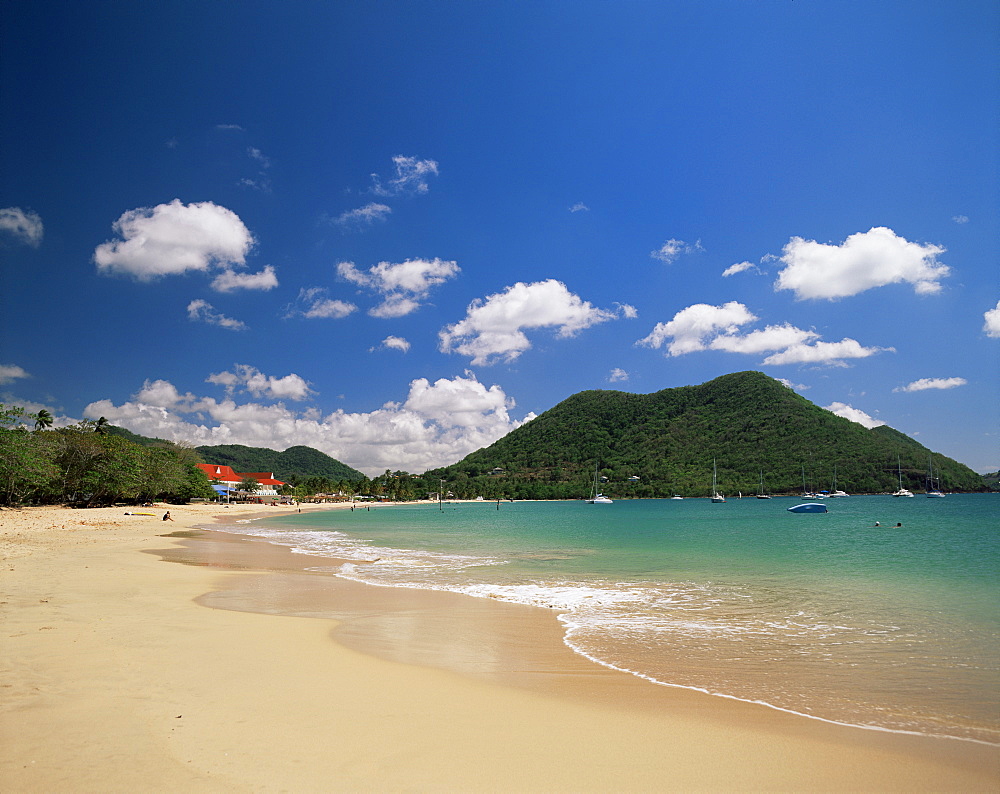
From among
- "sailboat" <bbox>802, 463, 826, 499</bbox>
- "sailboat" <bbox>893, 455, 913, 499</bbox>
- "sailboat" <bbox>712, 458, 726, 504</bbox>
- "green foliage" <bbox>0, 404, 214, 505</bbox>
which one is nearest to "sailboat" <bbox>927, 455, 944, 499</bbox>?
"sailboat" <bbox>893, 455, 913, 499</bbox>

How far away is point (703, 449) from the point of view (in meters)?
138

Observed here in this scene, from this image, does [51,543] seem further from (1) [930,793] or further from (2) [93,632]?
(1) [930,793]

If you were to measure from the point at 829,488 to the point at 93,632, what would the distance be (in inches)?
5222

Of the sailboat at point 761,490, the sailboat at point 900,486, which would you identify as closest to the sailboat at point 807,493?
the sailboat at point 761,490

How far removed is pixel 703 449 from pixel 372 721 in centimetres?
14311

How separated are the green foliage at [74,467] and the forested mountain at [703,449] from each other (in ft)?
373

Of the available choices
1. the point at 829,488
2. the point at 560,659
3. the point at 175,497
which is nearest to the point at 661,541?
the point at 560,659

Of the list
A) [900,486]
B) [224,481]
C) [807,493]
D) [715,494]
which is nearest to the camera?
[807,493]

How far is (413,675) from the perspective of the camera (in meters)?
7.21

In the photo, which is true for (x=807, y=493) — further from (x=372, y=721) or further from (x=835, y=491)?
(x=372, y=721)

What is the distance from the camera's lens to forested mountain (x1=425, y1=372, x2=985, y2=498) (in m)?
121

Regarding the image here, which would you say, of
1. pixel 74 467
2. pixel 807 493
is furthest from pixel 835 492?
pixel 74 467

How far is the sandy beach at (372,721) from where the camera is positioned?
432 centimetres

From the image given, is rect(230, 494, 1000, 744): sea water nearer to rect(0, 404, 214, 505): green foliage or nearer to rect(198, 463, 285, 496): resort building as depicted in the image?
rect(0, 404, 214, 505): green foliage
